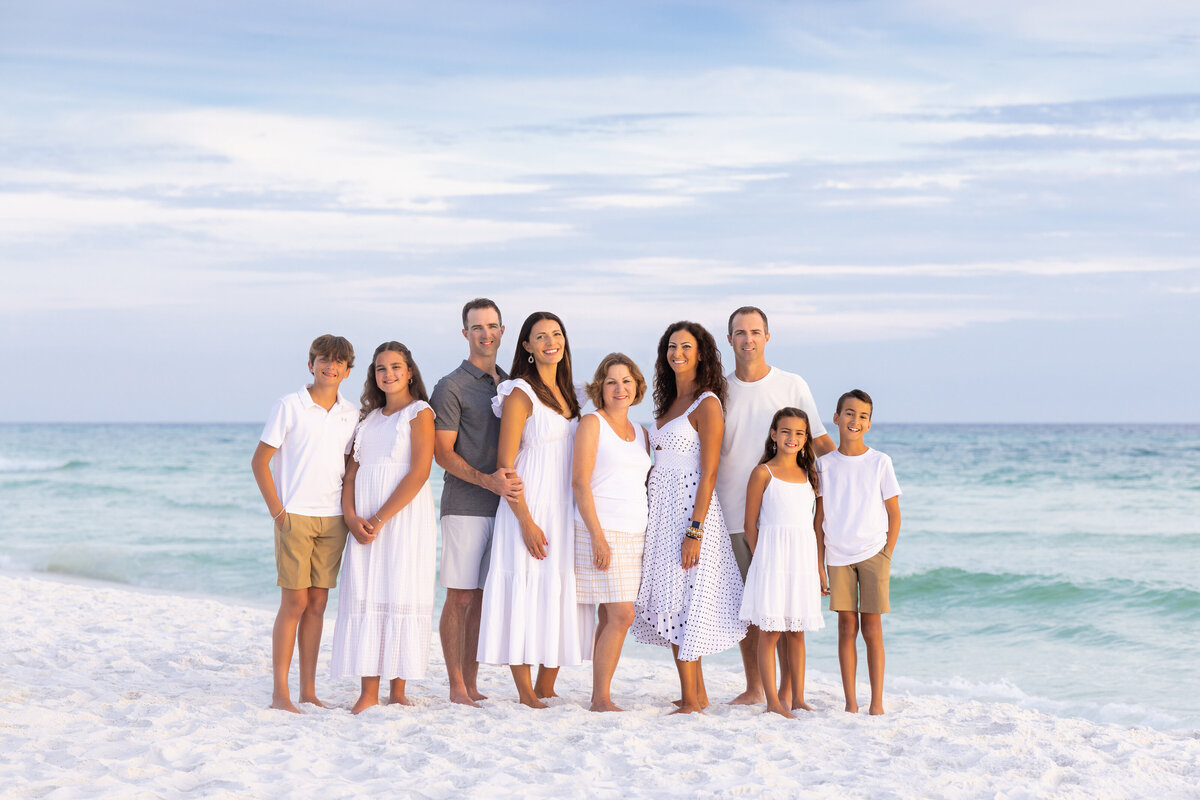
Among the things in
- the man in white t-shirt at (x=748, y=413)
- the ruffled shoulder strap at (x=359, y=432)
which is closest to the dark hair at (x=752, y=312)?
the man in white t-shirt at (x=748, y=413)

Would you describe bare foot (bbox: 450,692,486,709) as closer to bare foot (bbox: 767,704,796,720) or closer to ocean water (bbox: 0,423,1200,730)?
bare foot (bbox: 767,704,796,720)

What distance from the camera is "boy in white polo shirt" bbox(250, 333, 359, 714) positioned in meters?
4.90

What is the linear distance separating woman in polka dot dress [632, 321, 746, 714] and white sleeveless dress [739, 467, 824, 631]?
0.47ft

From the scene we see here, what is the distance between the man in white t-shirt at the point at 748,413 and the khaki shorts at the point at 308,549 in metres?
1.83

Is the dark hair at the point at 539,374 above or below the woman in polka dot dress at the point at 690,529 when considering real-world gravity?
above

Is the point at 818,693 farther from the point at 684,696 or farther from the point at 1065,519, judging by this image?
the point at 1065,519

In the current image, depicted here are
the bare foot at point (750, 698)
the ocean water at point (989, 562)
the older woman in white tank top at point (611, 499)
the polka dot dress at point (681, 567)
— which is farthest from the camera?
the ocean water at point (989, 562)

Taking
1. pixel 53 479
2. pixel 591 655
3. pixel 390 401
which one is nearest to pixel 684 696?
pixel 591 655

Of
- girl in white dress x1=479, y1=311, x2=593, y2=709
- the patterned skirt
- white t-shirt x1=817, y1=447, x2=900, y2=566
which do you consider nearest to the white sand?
girl in white dress x1=479, y1=311, x2=593, y2=709

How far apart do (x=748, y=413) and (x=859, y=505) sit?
0.68m

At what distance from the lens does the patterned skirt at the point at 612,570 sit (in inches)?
193

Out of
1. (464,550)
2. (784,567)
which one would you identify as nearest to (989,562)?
(784,567)

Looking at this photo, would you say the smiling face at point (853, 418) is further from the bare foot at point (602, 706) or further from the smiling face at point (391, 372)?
the smiling face at point (391, 372)

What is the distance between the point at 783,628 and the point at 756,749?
24.8 inches
